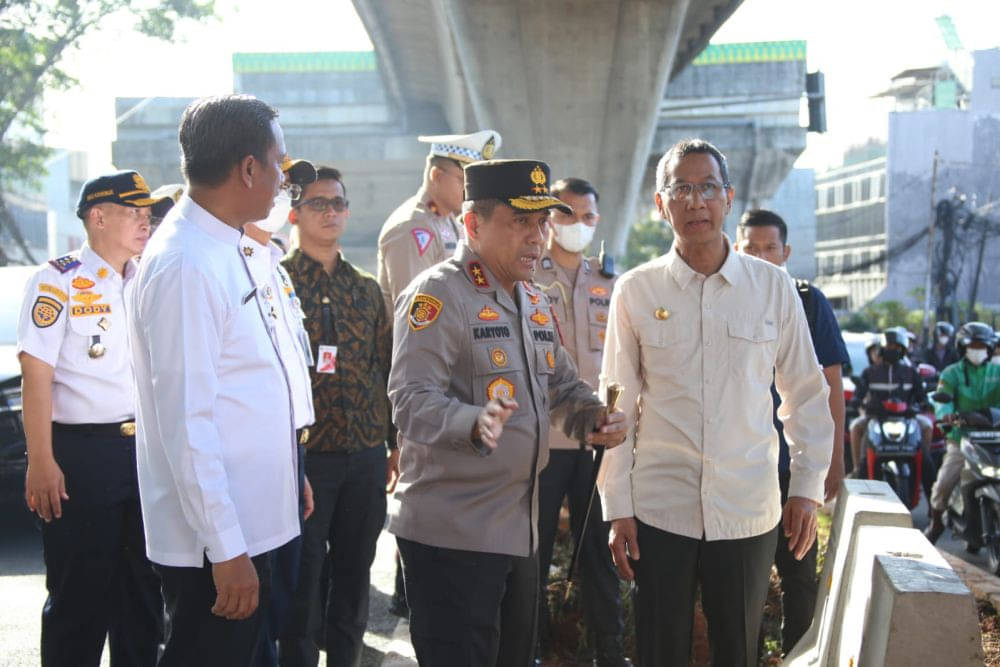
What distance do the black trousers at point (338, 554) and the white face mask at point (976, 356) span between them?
620 centimetres

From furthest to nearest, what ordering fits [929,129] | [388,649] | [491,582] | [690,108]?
[929,129], [690,108], [388,649], [491,582]

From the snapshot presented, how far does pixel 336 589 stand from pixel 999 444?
20.0ft

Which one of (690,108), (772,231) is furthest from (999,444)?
(690,108)

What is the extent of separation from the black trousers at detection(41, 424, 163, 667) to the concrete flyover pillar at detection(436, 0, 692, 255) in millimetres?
15729

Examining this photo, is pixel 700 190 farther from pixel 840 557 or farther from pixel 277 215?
pixel 277 215

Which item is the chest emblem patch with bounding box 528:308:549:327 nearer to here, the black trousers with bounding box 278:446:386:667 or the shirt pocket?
the shirt pocket

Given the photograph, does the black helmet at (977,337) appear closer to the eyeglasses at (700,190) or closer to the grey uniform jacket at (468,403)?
the eyeglasses at (700,190)

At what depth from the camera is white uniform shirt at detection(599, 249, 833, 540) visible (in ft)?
11.3

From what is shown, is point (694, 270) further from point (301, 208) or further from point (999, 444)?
point (999, 444)

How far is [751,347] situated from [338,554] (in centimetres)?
210

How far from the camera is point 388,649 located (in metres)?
5.23

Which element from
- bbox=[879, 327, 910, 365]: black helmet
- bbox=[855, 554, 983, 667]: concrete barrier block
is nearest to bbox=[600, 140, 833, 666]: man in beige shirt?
bbox=[855, 554, 983, 667]: concrete barrier block

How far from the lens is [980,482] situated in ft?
27.2

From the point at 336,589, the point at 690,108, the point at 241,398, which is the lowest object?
the point at 336,589
